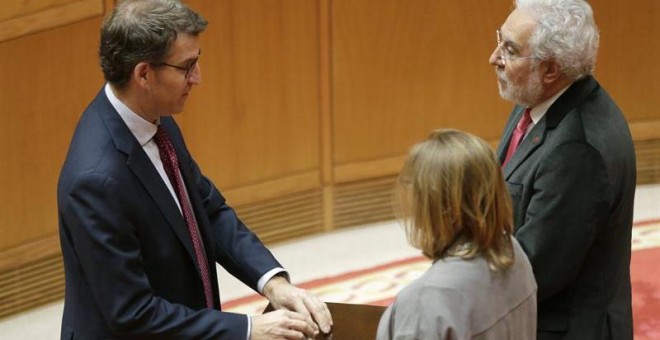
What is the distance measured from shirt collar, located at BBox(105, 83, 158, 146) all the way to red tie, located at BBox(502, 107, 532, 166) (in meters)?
0.96

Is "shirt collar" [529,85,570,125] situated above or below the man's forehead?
below

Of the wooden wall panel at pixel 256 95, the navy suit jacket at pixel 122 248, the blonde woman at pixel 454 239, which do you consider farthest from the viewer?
the wooden wall panel at pixel 256 95

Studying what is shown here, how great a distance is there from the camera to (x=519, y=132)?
9.99ft

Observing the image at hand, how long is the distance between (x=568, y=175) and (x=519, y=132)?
1.16 ft

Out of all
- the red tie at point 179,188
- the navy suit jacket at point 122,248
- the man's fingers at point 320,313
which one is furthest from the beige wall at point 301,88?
the man's fingers at point 320,313

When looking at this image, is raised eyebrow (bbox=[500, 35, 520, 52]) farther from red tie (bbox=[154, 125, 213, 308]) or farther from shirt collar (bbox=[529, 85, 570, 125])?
red tie (bbox=[154, 125, 213, 308])

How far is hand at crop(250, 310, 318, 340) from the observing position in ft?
8.55

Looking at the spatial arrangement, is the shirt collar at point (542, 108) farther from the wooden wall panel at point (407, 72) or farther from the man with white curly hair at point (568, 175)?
the wooden wall panel at point (407, 72)

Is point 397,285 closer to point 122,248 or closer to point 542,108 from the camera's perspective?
point 542,108

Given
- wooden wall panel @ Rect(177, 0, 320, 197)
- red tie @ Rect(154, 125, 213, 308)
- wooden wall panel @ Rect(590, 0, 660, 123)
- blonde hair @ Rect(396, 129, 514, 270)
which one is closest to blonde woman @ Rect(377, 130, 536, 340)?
blonde hair @ Rect(396, 129, 514, 270)

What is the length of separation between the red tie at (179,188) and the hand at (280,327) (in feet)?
0.62

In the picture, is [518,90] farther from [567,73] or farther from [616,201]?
[616,201]

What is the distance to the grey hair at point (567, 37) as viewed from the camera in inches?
111

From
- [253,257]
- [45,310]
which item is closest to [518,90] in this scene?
[253,257]
